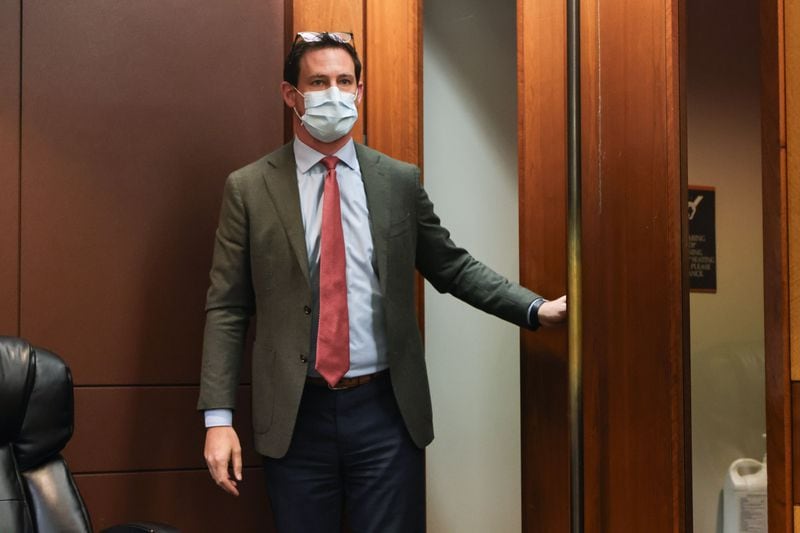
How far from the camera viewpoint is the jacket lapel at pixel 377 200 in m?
2.82

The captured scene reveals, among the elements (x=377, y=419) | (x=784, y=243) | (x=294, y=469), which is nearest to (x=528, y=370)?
(x=377, y=419)

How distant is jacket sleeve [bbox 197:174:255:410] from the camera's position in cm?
277

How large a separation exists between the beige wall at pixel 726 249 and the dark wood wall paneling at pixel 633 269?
10 centimetres

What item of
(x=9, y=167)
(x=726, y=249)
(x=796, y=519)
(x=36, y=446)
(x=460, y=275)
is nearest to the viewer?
(x=796, y=519)

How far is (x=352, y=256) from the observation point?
2.81 meters

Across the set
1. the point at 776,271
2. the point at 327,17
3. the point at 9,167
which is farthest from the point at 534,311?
the point at 9,167

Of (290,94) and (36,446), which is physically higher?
(290,94)

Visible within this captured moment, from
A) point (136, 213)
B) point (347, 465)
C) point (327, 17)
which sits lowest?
point (347, 465)

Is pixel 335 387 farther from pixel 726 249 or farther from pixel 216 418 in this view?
pixel 726 249

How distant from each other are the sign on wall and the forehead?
99cm

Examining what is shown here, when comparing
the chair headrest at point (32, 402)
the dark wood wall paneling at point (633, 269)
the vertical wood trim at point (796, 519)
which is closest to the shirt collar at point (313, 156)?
the dark wood wall paneling at point (633, 269)

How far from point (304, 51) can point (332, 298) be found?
0.65 meters

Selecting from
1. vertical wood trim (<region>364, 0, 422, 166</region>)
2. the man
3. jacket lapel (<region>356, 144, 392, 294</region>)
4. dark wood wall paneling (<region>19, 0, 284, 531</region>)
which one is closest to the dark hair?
the man

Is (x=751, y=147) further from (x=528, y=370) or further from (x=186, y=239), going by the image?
(x=186, y=239)
